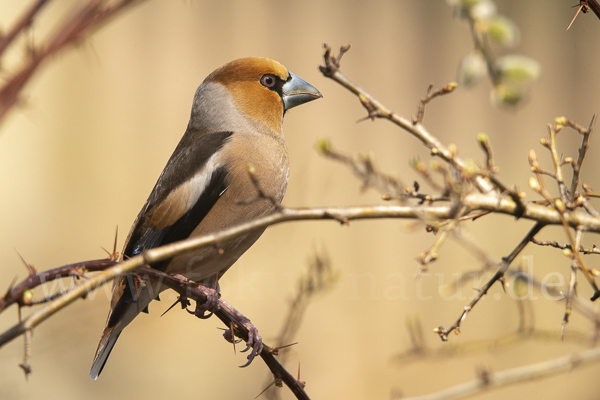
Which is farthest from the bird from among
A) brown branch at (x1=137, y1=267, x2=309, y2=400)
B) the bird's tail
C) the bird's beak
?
brown branch at (x1=137, y1=267, x2=309, y2=400)

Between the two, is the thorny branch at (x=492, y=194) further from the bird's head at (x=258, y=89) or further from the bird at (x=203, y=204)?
the bird's head at (x=258, y=89)

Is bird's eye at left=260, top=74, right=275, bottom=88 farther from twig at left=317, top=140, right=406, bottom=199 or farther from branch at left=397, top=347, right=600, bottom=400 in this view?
branch at left=397, top=347, right=600, bottom=400

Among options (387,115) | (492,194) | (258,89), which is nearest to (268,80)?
(258,89)

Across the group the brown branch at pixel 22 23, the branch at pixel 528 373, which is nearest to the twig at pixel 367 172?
the branch at pixel 528 373

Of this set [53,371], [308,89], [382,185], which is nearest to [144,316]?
[53,371]

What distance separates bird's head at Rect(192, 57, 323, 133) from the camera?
3.13m

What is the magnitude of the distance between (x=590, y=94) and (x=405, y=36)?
158 centimetres

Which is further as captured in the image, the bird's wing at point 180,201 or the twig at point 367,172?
the bird's wing at point 180,201

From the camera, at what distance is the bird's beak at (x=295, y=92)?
3170 mm

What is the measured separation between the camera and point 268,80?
320 cm

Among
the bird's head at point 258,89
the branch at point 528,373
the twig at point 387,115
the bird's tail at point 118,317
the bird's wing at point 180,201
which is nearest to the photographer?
the branch at point 528,373

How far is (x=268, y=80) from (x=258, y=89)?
0.08 metres

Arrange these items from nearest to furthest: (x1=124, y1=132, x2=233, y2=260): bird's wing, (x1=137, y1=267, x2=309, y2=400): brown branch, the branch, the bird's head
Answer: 1. the branch
2. (x1=137, y1=267, x2=309, y2=400): brown branch
3. (x1=124, y1=132, x2=233, y2=260): bird's wing
4. the bird's head

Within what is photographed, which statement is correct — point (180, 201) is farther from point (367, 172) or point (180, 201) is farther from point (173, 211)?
point (367, 172)
